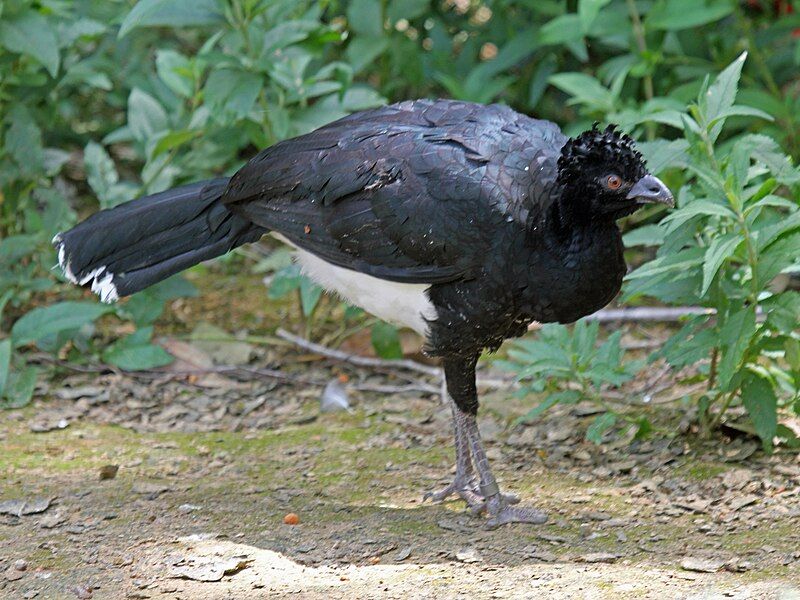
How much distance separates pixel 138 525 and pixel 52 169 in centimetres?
278

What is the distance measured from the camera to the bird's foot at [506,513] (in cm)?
465

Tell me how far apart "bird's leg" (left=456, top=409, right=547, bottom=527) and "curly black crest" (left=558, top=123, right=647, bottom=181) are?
1.25 meters

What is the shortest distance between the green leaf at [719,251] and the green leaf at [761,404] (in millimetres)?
745

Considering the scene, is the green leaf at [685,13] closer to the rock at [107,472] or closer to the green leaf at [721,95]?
the green leaf at [721,95]

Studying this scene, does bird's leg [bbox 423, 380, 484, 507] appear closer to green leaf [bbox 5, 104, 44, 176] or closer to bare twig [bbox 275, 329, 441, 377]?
bare twig [bbox 275, 329, 441, 377]

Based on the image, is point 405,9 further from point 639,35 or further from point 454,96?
point 639,35

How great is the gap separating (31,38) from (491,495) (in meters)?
3.29

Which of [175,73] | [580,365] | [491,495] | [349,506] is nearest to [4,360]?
[175,73]

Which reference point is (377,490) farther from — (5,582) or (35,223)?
(35,223)

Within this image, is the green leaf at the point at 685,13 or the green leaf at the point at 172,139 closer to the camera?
the green leaf at the point at 172,139

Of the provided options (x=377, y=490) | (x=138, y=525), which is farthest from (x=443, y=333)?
(x=138, y=525)

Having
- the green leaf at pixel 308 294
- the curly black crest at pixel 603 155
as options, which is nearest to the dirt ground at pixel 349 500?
the green leaf at pixel 308 294

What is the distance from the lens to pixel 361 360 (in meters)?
6.42

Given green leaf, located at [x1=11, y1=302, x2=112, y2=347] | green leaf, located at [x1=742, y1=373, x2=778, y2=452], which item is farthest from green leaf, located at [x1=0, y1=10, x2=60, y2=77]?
green leaf, located at [x1=742, y1=373, x2=778, y2=452]
